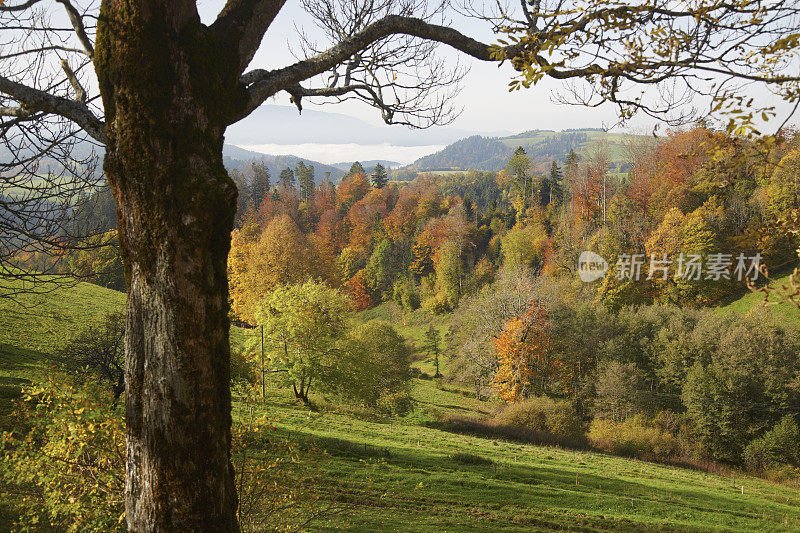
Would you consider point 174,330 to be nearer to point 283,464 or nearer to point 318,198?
point 283,464

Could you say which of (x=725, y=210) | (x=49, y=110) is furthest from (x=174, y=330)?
(x=725, y=210)

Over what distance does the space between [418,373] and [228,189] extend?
4358 cm

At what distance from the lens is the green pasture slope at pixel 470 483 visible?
12.2 metres

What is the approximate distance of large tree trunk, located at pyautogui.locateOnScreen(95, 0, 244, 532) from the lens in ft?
9.18

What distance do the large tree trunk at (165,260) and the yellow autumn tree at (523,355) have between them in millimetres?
31720

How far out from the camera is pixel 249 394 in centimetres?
697

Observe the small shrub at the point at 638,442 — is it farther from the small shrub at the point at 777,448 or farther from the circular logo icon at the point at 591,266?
the circular logo icon at the point at 591,266

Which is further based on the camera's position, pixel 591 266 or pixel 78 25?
pixel 591 266

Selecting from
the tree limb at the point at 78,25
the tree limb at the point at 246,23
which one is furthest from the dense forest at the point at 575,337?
the tree limb at the point at 246,23

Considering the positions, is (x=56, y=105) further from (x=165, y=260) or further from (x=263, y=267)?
(x=263, y=267)

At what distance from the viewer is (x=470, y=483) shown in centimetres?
1578

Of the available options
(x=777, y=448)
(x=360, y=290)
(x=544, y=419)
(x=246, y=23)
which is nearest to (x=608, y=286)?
(x=777, y=448)

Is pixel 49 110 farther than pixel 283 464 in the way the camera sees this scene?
No

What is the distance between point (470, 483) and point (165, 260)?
15802 millimetres
